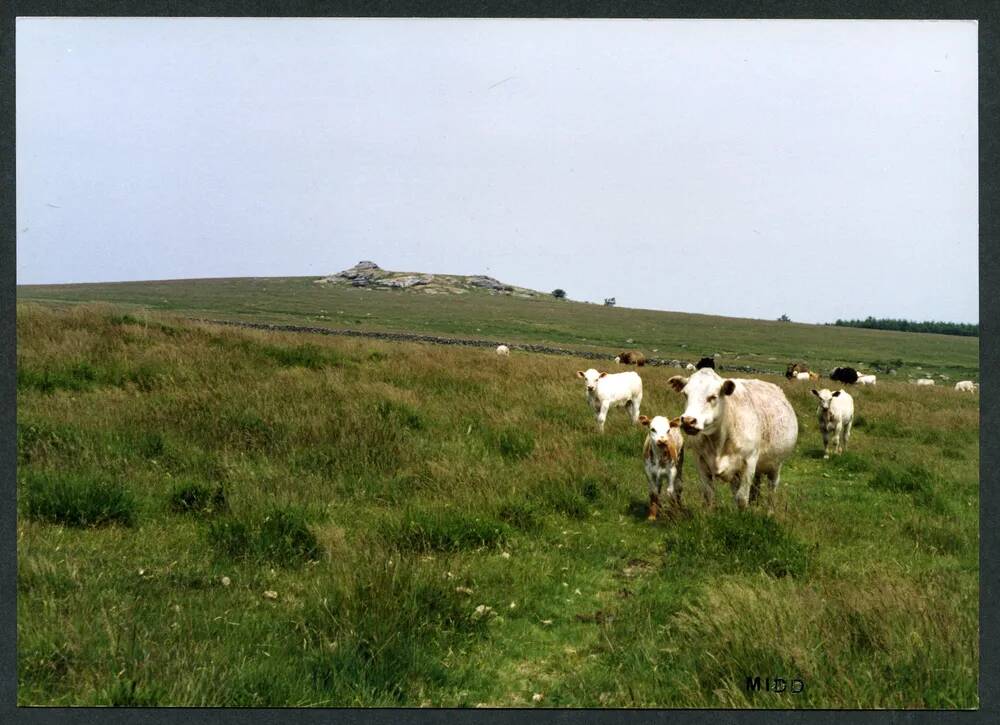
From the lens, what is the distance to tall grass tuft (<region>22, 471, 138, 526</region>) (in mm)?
5414

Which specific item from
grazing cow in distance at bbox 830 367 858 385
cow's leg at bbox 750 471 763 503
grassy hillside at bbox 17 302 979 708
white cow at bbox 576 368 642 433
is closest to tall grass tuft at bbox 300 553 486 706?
grassy hillside at bbox 17 302 979 708

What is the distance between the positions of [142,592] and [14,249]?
292 centimetres

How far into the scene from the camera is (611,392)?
40.1 feet

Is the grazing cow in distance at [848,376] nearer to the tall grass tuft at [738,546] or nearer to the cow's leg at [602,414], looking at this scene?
the cow's leg at [602,414]

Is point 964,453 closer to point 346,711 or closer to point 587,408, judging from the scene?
point 346,711

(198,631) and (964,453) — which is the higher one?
(964,453)

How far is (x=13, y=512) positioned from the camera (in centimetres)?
470

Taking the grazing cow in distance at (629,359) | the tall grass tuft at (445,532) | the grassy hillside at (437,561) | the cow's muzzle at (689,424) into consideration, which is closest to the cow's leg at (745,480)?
the grassy hillside at (437,561)

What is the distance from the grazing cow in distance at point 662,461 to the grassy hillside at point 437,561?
1.11ft

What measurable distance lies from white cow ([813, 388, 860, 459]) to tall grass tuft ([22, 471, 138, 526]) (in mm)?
11290

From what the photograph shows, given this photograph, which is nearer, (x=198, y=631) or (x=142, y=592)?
(x=198, y=631)

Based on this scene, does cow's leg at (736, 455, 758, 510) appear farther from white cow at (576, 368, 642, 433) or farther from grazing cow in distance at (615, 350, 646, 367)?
grazing cow in distance at (615, 350, 646, 367)

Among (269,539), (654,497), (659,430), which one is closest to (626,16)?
(659,430)

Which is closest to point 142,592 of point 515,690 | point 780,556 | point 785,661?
point 515,690
